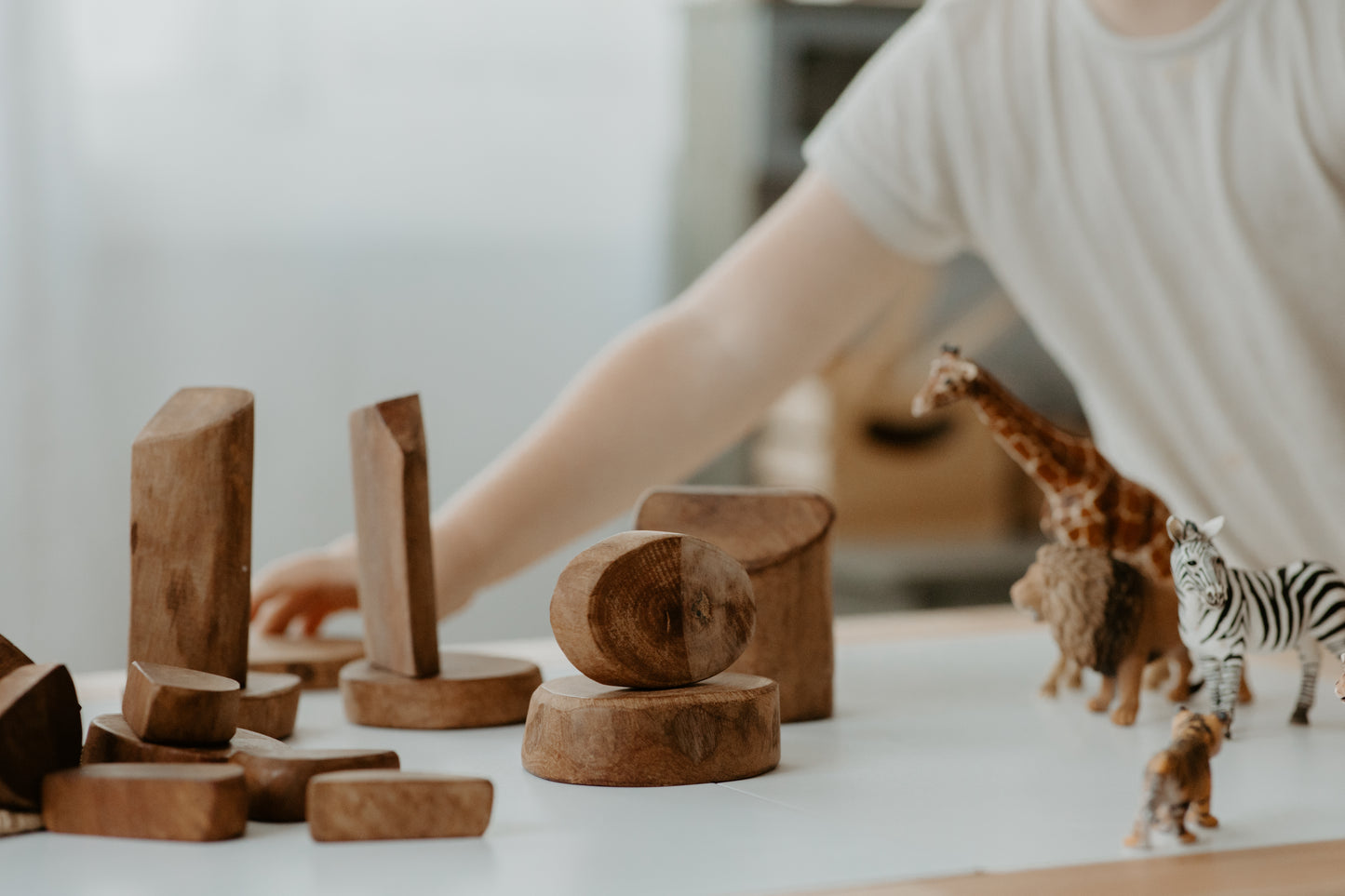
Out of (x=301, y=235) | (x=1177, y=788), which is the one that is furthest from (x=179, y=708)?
(x=301, y=235)

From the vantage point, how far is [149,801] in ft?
1.53

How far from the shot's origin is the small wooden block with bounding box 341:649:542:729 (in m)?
0.67

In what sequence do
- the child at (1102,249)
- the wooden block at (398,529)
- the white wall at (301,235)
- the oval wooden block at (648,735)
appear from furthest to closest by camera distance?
the white wall at (301,235)
the child at (1102,249)
the wooden block at (398,529)
the oval wooden block at (648,735)

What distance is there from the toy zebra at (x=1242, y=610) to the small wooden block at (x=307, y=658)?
462mm

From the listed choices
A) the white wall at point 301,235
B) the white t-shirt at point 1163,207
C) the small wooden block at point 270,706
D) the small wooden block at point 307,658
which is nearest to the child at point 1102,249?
the white t-shirt at point 1163,207

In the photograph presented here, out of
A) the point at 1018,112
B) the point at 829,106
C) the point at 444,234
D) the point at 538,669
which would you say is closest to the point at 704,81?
the point at 829,106

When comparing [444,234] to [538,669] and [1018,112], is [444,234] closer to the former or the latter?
[1018,112]

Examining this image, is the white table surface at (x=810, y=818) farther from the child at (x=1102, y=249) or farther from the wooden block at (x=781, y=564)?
the child at (x=1102, y=249)

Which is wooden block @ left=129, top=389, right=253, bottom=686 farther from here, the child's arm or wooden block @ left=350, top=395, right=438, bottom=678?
the child's arm

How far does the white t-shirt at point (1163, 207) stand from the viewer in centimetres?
101

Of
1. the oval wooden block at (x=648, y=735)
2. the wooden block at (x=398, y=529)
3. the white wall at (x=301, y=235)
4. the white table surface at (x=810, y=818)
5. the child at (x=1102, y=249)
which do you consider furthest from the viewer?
the white wall at (x=301, y=235)

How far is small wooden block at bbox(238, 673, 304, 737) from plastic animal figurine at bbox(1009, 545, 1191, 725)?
1.30 ft

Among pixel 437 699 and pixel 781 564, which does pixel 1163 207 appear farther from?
pixel 437 699

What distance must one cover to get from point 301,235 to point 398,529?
6.05 feet
